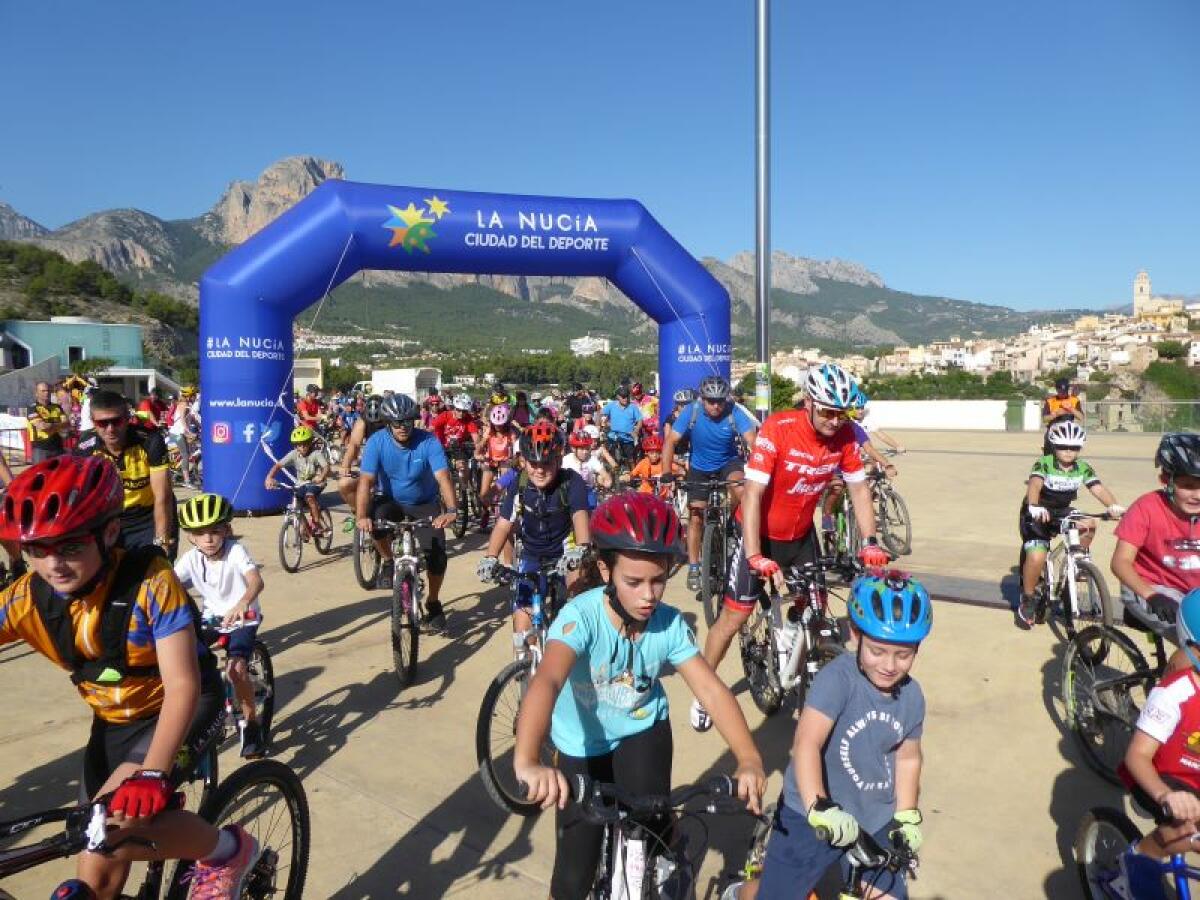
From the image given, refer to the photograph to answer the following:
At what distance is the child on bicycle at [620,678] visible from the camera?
2531mm

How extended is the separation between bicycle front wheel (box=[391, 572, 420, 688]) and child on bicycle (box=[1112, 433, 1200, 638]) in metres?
4.59

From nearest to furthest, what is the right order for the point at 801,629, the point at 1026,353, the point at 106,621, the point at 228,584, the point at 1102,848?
the point at 106,621
the point at 1102,848
the point at 801,629
the point at 228,584
the point at 1026,353

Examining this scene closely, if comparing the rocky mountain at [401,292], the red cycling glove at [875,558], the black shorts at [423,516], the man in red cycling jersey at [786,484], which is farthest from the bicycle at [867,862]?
the rocky mountain at [401,292]


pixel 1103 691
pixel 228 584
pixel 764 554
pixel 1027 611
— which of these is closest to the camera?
pixel 1103 691

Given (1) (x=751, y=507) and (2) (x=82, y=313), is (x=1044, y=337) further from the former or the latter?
(1) (x=751, y=507)

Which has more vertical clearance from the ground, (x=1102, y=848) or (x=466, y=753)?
(x=1102, y=848)

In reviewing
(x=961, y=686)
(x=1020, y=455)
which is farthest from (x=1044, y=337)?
(x=961, y=686)

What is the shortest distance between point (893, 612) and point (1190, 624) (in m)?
0.97

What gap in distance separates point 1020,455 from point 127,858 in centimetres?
2226

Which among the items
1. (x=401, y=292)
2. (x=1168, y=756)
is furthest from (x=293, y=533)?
(x=401, y=292)

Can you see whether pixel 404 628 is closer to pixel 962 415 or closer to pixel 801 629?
pixel 801 629

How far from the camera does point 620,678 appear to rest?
107 inches

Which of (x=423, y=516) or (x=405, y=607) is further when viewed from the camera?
(x=423, y=516)

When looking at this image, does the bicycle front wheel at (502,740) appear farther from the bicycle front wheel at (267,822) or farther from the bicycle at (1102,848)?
the bicycle at (1102,848)
